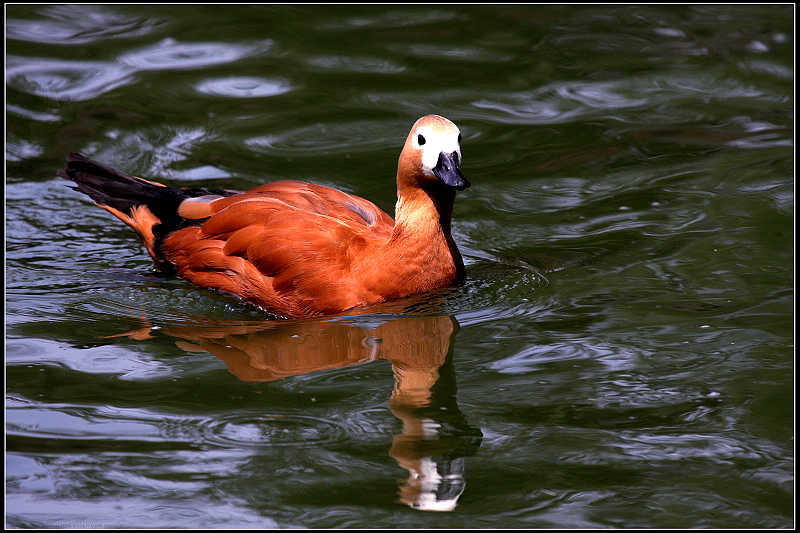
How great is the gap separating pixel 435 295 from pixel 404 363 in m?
0.75

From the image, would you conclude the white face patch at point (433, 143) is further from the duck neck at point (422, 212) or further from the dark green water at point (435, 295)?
the dark green water at point (435, 295)

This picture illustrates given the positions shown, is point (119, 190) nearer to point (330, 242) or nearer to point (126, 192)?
point (126, 192)

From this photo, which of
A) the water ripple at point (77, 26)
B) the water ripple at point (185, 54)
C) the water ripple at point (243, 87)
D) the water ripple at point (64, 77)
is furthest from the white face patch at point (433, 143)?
the water ripple at point (77, 26)

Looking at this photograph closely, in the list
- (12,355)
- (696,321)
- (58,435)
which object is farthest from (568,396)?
(12,355)

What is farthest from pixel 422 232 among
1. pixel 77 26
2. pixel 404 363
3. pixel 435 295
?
pixel 77 26

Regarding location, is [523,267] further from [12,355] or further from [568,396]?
[12,355]

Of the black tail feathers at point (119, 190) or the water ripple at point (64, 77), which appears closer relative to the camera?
the black tail feathers at point (119, 190)

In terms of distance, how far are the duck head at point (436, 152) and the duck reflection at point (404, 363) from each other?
879 millimetres

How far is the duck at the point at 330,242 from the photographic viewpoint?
6301mm

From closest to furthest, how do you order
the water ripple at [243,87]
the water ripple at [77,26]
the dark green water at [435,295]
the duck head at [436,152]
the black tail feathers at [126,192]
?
the dark green water at [435,295], the duck head at [436,152], the black tail feathers at [126,192], the water ripple at [243,87], the water ripple at [77,26]

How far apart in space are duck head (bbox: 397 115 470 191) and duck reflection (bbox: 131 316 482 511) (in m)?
0.88

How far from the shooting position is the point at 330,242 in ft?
21.2

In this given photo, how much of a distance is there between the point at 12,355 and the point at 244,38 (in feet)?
18.9

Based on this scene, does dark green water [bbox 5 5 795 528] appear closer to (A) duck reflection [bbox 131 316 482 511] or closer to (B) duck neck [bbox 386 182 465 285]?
(A) duck reflection [bbox 131 316 482 511]
